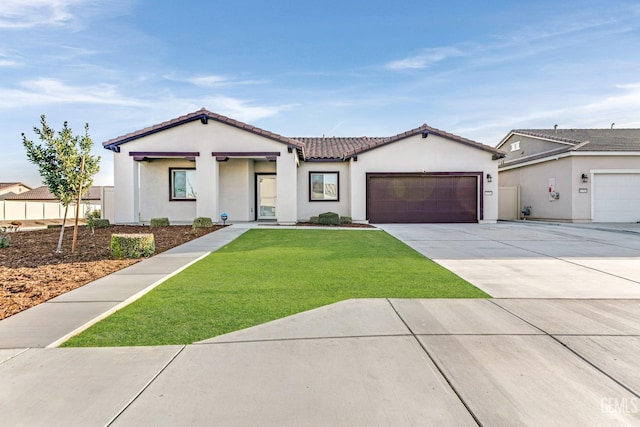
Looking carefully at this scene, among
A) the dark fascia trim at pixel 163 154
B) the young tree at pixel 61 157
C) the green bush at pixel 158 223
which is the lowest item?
Result: the green bush at pixel 158 223

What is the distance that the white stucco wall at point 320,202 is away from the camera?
57.9 feet

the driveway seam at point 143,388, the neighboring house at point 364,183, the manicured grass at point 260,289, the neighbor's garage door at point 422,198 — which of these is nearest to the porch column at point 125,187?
the neighboring house at point 364,183

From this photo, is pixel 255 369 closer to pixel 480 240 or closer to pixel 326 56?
pixel 480 240

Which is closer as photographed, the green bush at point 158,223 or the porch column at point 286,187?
the green bush at point 158,223

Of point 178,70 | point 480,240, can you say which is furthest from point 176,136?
point 480,240

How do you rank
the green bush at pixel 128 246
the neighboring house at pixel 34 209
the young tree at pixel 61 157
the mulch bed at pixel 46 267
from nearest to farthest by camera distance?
the mulch bed at pixel 46 267 → the green bush at pixel 128 246 → the young tree at pixel 61 157 → the neighboring house at pixel 34 209

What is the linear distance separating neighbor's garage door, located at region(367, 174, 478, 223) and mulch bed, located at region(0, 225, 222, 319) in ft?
32.8

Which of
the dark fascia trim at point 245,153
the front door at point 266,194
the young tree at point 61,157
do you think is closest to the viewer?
the young tree at point 61,157

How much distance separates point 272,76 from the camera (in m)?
17.6

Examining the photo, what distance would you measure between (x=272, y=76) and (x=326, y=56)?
3.00 m

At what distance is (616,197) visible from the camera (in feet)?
55.2

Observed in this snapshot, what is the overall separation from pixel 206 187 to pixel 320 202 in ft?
18.7

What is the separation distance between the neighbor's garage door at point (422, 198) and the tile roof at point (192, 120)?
5.04 meters

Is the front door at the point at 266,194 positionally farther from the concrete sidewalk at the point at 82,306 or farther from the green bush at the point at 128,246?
the concrete sidewalk at the point at 82,306
